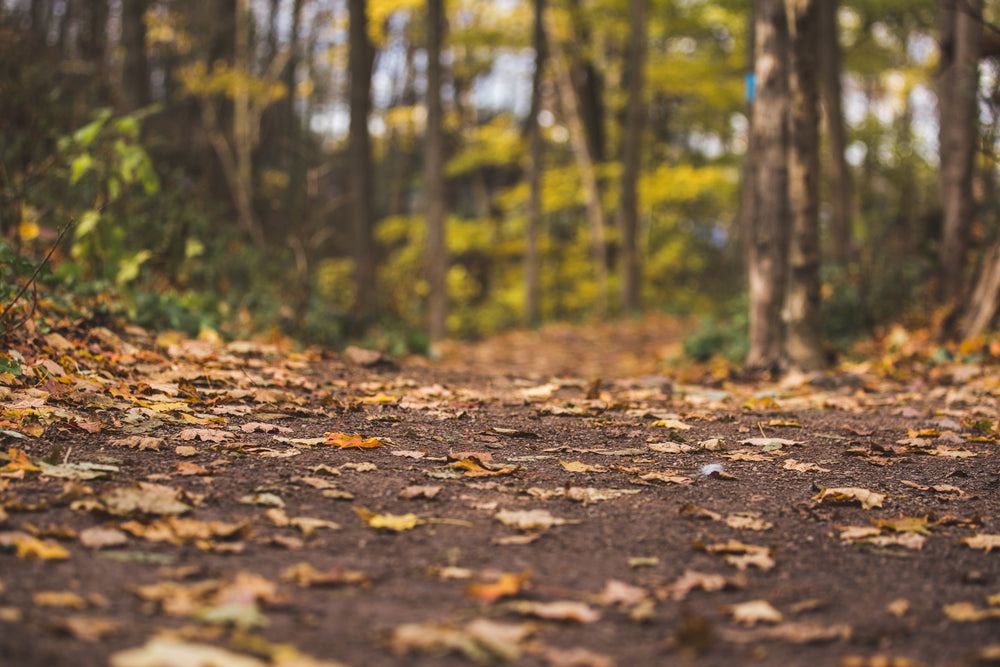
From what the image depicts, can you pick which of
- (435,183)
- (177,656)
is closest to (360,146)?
(435,183)

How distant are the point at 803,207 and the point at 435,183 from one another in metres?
6.80

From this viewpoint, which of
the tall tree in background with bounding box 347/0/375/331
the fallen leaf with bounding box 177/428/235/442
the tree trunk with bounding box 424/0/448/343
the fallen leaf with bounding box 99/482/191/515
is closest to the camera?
the fallen leaf with bounding box 99/482/191/515

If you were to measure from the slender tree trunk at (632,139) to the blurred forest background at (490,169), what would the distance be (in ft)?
0.23

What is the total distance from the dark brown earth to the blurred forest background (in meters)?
1.35

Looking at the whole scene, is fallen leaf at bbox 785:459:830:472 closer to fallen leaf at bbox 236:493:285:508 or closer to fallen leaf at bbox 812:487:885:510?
fallen leaf at bbox 812:487:885:510

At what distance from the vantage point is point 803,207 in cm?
684

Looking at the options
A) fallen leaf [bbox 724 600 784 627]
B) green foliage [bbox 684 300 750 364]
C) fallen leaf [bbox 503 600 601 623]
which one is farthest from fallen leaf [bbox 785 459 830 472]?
green foliage [bbox 684 300 750 364]

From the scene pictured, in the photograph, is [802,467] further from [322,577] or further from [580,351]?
[580,351]

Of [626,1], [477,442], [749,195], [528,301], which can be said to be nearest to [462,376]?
[477,442]

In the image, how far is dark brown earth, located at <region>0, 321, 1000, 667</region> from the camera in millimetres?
2014

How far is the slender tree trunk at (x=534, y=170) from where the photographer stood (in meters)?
16.2

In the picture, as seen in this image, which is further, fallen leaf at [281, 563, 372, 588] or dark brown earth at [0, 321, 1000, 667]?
fallen leaf at [281, 563, 372, 588]

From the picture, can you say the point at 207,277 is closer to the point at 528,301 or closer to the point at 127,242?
the point at 127,242

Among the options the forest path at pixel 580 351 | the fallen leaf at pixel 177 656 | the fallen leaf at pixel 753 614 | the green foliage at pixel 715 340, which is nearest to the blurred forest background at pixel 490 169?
the green foliage at pixel 715 340
